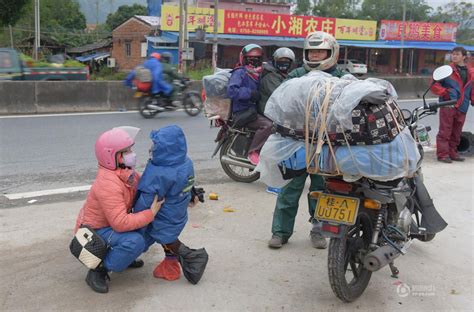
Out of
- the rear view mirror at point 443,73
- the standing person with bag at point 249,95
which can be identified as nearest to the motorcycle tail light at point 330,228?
the rear view mirror at point 443,73

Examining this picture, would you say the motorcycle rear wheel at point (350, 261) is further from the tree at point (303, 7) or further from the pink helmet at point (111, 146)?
the tree at point (303, 7)

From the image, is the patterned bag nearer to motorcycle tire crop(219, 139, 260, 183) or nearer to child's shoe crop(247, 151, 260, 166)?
child's shoe crop(247, 151, 260, 166)

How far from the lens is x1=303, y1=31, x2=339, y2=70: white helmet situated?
407 centimetres

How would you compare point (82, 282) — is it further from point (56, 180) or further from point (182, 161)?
point (56, 180)

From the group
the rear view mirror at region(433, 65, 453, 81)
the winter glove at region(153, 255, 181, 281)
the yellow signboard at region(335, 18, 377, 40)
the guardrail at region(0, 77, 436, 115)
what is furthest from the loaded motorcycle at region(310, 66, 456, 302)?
the yellow signboard at region(335, 18, 377, 40)

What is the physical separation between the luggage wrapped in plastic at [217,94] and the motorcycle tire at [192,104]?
21.9ft

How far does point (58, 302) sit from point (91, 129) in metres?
7.33

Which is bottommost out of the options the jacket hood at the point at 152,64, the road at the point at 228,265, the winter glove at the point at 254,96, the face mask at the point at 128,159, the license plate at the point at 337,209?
the road at the point at 228,265

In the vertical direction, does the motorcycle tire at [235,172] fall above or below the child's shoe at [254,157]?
below

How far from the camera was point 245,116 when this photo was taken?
19.7 feet

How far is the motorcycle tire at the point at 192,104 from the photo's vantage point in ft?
42.2

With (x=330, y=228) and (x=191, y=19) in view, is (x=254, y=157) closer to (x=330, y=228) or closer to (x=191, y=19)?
(x=330, y=228)

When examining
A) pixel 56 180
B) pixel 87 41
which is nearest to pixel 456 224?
pixel 56 180

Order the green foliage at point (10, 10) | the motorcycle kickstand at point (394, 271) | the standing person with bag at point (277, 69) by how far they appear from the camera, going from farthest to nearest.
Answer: the green foliage at point (10, 10) → the standing person with bag at point (277, 69) → the motorcycle kickstand at point (394, 271)
